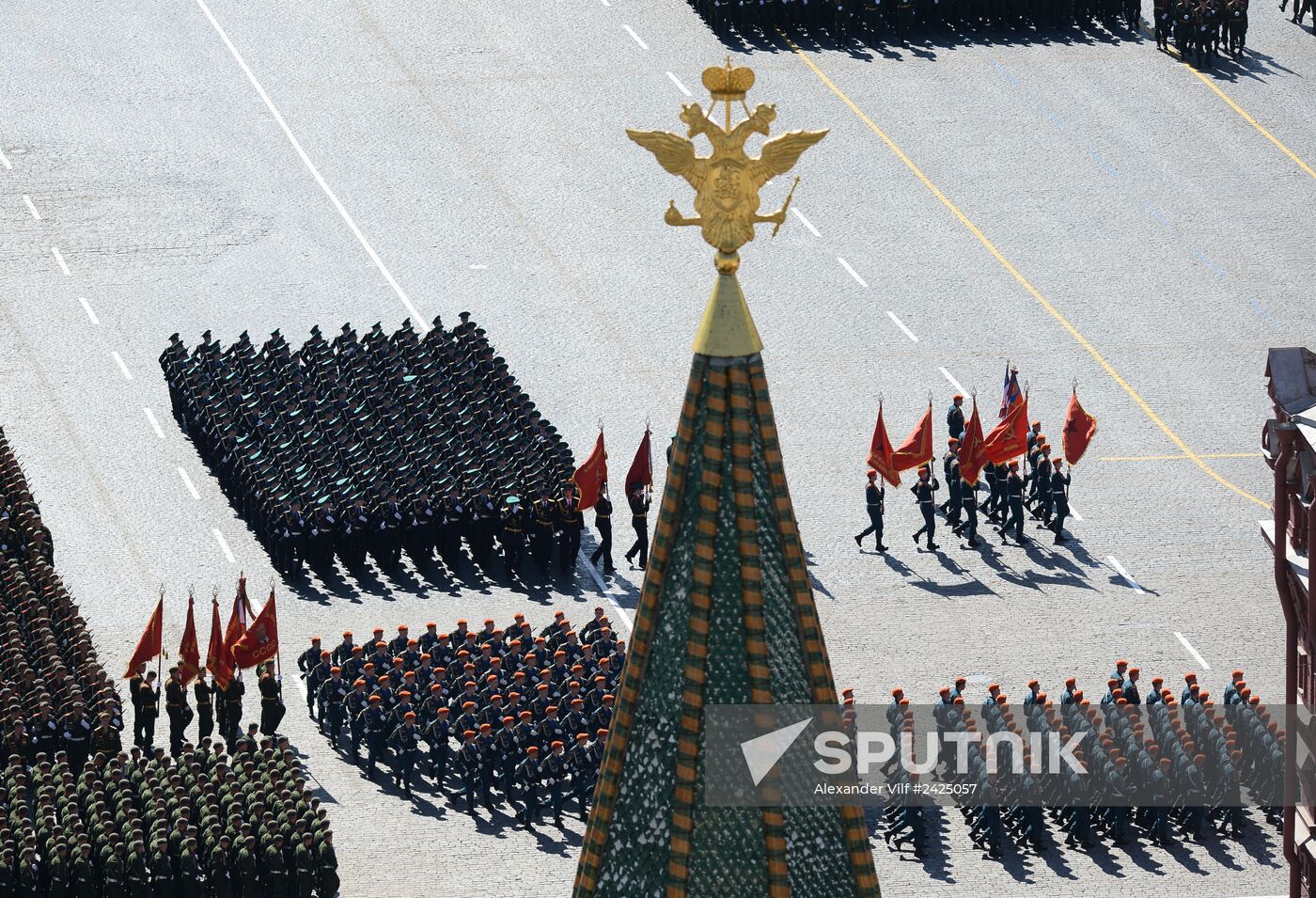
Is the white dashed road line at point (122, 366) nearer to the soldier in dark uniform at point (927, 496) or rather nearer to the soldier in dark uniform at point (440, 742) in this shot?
the soldier in dark uniform at point (927, 496)

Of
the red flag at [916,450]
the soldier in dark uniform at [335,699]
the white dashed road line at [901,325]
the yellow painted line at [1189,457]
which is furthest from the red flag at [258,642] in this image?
the white dashed road line at [901,325]

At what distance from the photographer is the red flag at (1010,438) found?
185 ft

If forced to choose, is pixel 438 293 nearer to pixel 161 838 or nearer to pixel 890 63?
pixel 890 63

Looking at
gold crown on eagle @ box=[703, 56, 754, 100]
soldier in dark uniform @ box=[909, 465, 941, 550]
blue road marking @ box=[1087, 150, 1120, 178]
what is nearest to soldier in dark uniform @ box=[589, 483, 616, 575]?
soldier in dark uniform @ box=[909, 465, 941, 550]

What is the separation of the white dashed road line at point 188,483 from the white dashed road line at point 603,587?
7.90m

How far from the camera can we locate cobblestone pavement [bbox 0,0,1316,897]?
5381 cm

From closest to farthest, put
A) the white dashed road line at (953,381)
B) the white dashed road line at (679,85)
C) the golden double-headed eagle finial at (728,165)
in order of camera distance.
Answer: the golden double-headed eagle finial at (728,165) → the white dashed road line at (953,381) → the white dashed road line at (679,85)

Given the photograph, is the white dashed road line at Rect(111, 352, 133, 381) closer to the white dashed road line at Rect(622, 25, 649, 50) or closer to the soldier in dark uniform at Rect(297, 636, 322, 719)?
the soldier in dark uniform at Rect(297, 636, 322, 719)

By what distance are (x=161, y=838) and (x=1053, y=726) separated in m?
13.8

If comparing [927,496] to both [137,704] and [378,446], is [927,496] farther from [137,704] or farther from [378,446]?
[137,704]

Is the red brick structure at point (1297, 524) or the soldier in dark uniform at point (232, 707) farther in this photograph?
the soldier in dark uniform at point (232, 707)

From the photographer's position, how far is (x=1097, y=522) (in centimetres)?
5838

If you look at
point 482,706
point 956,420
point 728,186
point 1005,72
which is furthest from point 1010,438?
point 728,186

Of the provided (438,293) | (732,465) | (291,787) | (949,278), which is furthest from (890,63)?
(732,465)
